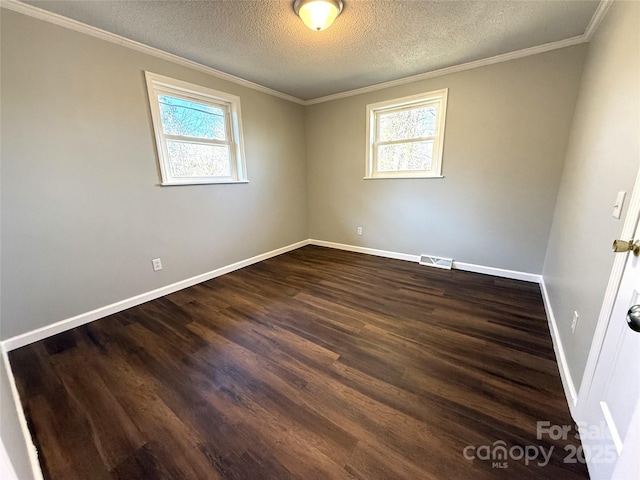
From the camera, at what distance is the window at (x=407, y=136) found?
3.22 meters

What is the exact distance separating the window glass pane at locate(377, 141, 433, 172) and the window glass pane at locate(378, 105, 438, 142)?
0.11 meters

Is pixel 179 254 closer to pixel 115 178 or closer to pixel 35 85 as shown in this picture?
pixel 115 178

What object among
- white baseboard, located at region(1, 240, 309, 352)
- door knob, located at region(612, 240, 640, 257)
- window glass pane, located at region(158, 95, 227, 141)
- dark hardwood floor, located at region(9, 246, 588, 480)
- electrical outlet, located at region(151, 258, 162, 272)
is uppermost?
window glass pane, located at region(158, 95, 227, 141)

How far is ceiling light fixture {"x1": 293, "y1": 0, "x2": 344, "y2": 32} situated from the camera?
1.74 meters

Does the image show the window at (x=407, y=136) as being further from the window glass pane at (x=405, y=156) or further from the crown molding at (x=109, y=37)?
the crown molding at (x=109, y=37)

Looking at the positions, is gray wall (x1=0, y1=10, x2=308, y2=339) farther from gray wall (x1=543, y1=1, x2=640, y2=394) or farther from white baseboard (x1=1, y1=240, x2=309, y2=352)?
gray wall (x1=543, y1=1, x2=640, y2=394)

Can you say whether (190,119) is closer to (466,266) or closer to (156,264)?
(156,264)

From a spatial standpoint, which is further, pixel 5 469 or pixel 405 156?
pixel 405 156

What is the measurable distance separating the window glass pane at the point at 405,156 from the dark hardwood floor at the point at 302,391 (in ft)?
5.98

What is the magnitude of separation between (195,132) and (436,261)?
344 centimetres

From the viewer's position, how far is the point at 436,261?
3482 mm

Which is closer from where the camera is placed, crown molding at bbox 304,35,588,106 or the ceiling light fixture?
the ceiling light fixture

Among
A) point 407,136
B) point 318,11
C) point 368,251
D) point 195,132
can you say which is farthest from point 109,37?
point 368,251

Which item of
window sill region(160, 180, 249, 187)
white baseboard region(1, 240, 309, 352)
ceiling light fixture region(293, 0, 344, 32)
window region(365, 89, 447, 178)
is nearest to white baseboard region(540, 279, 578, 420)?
window region(365, 89, 447, 178)
